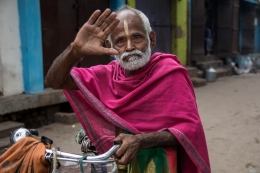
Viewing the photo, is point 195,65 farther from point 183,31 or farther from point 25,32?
point 25,32

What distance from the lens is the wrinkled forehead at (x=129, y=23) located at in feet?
5.64

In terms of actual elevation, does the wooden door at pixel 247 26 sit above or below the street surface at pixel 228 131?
above

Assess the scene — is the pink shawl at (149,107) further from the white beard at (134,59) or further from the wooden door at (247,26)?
the wooden door at (247,26)

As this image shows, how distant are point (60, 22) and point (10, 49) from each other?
4.26 ft

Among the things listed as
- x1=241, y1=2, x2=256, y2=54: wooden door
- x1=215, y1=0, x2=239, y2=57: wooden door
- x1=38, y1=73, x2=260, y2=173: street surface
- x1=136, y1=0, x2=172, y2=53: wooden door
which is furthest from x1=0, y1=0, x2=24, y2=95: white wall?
x1=241, y1=2, x2=256, y2=54: wooden door

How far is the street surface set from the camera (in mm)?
3988

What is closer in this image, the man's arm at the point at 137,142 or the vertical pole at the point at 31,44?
the man's arm at the point at 137,142

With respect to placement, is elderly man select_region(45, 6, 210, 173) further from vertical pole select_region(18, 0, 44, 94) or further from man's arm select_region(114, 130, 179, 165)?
vertical pole select_region(18, 0, 44, 94)

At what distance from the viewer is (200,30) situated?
10891 millimetres

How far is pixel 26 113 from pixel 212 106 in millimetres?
3742

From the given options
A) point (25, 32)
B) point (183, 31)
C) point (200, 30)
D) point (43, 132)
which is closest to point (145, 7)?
point (183, 31)

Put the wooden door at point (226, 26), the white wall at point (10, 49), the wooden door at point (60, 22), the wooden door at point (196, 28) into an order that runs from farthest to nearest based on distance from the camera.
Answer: the wooden door at point (226, 26) → the wooden door at point (196, 28) → the wooden door at point (60, 22) → the white wall at point (10, 49)

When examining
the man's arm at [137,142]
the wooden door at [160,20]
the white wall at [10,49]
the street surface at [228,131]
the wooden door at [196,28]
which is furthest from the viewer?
the wooden door at [196,28]

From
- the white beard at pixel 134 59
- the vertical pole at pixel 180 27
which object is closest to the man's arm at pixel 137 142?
the white beard at pixel 134 59
